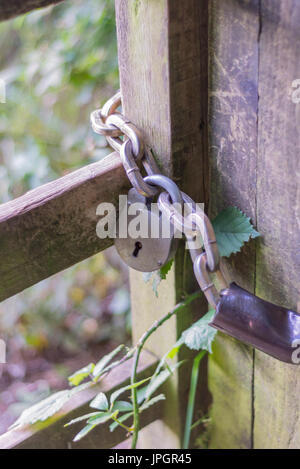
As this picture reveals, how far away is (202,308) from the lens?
3.31ft

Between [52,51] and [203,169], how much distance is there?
0.86 meters

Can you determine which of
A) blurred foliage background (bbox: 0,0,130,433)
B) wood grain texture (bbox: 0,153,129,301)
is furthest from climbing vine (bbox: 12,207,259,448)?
blurred foliage background (bbox: 0,0,130,433)

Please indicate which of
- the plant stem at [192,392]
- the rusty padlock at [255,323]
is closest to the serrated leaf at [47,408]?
the plant stem at [192,392]

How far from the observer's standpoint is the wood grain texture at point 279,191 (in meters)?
0.63

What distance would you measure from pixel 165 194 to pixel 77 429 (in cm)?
53

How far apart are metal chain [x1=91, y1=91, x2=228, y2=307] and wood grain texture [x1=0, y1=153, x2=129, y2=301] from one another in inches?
1.6

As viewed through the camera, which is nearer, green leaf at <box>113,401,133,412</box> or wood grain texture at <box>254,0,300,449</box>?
wood grain texture at <box>254,0,300,449</box>

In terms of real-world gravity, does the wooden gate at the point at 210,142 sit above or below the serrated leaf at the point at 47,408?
above

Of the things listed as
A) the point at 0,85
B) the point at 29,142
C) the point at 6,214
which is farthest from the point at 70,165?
the point at 6,214

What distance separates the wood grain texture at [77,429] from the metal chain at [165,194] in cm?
38

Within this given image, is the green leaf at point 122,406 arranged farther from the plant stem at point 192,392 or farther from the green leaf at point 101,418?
the plant stem at point 192,392

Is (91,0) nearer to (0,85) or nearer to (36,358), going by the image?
(0,85)

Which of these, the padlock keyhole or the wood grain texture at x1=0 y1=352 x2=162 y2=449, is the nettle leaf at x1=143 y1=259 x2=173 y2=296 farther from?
the wood grain texture at x1=0 y1=352 x2=162 y2=449

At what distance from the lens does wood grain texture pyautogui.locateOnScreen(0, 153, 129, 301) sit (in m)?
0.73
